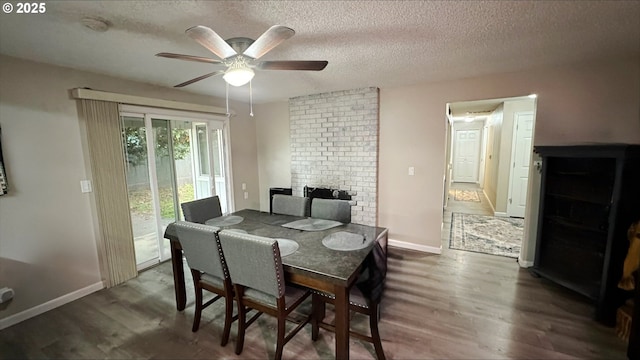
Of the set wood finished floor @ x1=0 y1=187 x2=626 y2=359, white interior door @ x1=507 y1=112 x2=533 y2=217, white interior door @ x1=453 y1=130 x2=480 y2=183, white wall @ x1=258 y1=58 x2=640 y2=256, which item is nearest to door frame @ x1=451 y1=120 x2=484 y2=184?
white interior door @ x1=453 y1=130 x2=480 y2=183

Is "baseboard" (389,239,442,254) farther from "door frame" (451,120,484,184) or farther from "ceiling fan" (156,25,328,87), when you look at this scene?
"door frame" (451,120,484,184)

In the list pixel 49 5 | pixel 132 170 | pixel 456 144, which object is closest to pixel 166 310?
pixel 132 170

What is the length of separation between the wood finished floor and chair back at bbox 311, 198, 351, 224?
91 centimetres

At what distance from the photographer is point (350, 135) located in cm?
386

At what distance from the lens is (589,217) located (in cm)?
253

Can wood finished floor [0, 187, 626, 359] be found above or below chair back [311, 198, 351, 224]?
below

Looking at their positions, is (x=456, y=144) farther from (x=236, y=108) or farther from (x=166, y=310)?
(x=166, y=310)

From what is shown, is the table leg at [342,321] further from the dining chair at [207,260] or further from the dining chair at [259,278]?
the dining chair at [207,260]

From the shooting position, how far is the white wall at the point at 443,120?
2539 millimetres

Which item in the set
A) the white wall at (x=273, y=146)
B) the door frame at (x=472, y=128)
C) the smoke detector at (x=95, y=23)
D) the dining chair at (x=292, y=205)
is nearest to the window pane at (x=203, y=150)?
the white wall at (x=273, y=146)

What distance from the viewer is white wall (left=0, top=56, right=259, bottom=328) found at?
219cm

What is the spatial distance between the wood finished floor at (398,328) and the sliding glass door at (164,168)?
0.76m

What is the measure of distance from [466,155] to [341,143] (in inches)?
293

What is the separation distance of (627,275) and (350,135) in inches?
119
